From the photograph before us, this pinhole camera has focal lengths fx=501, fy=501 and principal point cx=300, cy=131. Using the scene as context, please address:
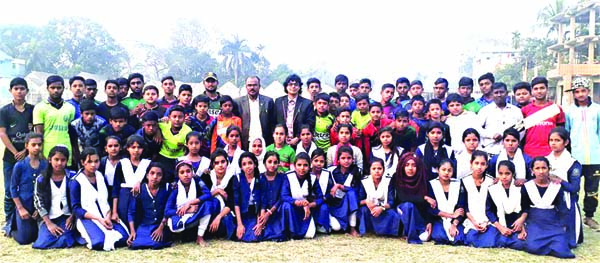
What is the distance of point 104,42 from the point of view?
169 feet

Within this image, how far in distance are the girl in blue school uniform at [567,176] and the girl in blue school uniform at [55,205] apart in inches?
185

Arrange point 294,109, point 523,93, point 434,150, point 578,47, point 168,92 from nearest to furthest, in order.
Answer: point 434,150 < point 523,93 < point 294,109 < point 168,92 < point 578,47

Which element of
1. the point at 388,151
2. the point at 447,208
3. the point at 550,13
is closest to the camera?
the point at 447,208

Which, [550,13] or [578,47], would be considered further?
[550,13]

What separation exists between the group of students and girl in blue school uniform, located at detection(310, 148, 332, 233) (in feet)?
0.05

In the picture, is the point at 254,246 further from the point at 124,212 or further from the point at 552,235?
the point at 552,235

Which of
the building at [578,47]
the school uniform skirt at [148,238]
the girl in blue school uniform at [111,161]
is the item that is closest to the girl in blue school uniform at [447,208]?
the school uniform skirt at [148,238]

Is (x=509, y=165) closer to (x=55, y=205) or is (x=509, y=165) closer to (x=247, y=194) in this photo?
(x=247, y=194)

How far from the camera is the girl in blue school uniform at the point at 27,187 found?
191 inches

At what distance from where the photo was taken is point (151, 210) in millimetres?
4969

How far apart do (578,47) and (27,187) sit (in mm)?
35216

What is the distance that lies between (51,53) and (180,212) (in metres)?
47.5

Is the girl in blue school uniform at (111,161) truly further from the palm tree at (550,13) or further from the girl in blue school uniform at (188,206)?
the palm tree at (550,13)

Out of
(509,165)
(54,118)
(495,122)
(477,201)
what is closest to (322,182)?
(477,201)
